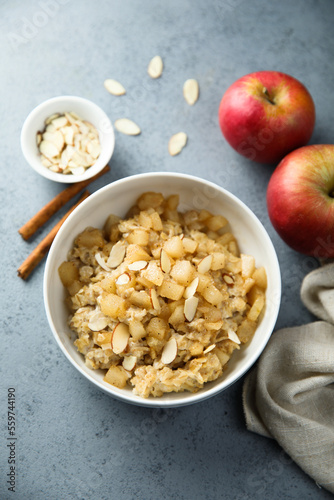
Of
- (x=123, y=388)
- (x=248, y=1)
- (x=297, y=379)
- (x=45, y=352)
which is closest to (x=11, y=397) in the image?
(x=45, y=352)

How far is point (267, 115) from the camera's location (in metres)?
1.94

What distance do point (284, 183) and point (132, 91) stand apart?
2.61 feet

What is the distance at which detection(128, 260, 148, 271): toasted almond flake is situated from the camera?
167 centimetres

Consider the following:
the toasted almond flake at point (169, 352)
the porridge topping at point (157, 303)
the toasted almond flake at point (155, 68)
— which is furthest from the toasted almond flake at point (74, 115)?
the toasted almond flake at point (169, 352)

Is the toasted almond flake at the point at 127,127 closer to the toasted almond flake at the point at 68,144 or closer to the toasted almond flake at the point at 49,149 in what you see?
the toasted almond flake at the point at 68,144

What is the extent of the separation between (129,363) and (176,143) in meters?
0.99

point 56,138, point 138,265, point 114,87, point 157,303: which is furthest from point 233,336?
point 114,87

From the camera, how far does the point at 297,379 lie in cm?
197

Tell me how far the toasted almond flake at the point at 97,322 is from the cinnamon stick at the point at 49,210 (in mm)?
531

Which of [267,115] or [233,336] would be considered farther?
[267,115]

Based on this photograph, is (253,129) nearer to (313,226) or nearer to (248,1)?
(313,226)

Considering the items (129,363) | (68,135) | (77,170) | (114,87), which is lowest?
(129,363)

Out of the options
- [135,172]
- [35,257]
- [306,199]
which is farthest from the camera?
[135,172]

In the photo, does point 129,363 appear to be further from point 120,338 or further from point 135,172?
point 135,172
